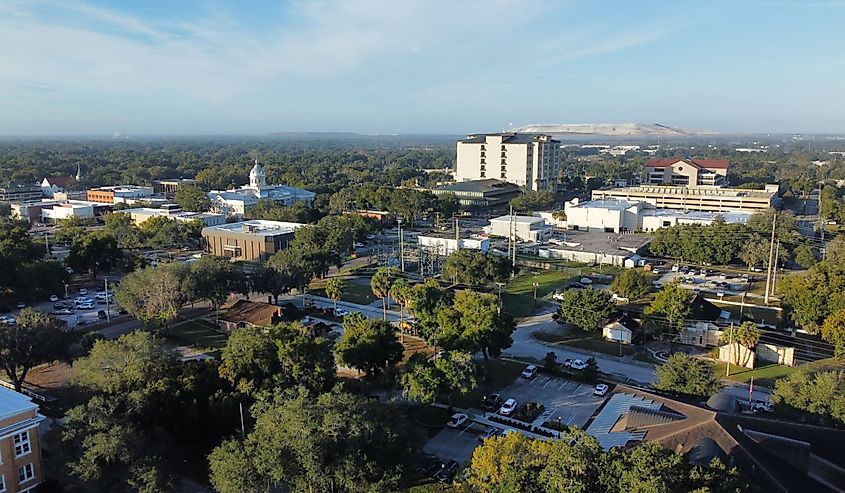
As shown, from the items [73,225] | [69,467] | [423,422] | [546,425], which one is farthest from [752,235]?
[73,225]

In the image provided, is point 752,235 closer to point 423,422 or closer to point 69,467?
point 423,422

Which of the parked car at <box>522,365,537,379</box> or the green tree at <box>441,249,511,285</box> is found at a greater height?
the green tree at <box>441,249,511,285</box>

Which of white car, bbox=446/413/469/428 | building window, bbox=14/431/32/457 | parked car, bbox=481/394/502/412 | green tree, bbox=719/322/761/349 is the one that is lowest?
parked car, bbox=481/394/502/412

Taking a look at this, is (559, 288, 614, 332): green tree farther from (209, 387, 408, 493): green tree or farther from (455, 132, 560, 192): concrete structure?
(455, 132, 560, 192): concrete structure

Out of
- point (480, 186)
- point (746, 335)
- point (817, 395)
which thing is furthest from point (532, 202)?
point (817, 395)

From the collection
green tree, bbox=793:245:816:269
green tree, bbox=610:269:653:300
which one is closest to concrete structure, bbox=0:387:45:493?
green tree, bbox=610:269:653:300
